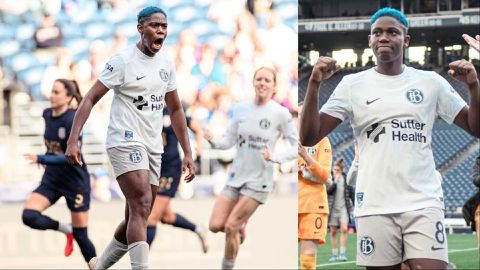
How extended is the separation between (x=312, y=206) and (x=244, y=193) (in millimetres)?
1632

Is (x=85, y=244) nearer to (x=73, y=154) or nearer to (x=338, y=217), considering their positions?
(x=73, y=154)

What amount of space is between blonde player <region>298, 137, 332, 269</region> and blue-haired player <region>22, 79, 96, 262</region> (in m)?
2.17

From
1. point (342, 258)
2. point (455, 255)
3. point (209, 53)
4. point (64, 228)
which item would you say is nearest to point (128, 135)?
point (64, 228)

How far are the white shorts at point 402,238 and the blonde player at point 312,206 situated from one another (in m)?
3.63

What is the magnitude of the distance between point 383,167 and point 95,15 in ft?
36.7

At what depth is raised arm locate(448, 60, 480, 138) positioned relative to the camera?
4.21 meters

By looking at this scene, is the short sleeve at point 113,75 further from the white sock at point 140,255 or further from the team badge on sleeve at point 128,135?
the white sock at point 140,255

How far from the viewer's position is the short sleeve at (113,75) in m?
6.61

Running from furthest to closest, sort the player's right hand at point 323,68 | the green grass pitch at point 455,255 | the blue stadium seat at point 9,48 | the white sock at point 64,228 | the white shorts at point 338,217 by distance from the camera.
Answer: the white shorts at point 338,217, the blue stadium seat at point 9,48, the green grass pitch at point 455,255, the white sock at point 64,228, the player's right hand at point 323,68

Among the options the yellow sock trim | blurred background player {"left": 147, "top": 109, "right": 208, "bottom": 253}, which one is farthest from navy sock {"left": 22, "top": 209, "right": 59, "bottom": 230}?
the yellow sock trim

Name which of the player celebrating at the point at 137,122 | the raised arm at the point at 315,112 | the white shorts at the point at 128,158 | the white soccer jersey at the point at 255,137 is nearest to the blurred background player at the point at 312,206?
the white soccer jersey at the point at 255,137

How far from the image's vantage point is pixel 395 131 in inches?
180

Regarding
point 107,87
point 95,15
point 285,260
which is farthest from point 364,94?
point 95,15

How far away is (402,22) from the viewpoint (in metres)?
4.65
